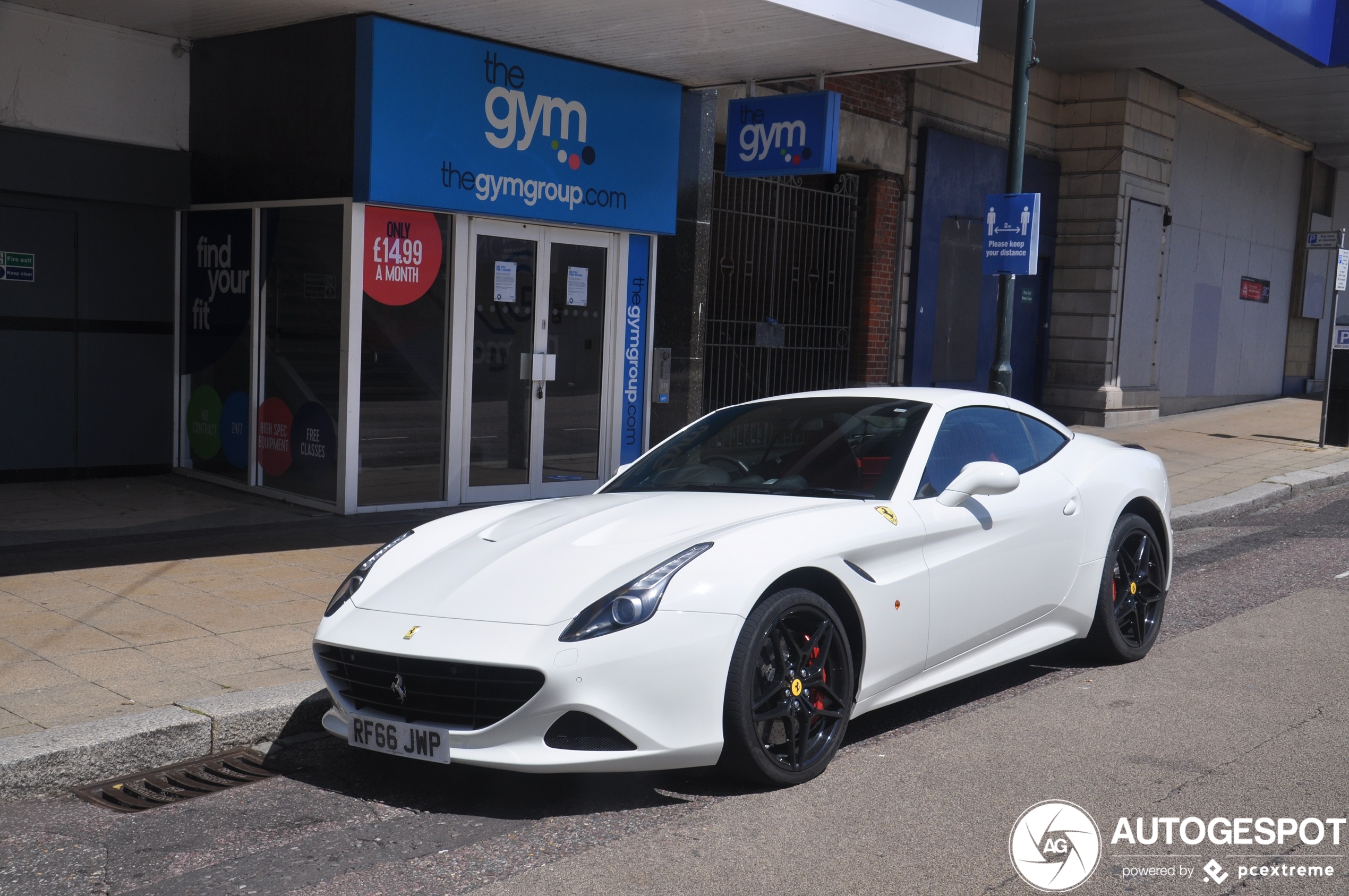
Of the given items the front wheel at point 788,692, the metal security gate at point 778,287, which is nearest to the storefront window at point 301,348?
the metal security gate at point 778,287

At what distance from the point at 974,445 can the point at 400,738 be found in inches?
114

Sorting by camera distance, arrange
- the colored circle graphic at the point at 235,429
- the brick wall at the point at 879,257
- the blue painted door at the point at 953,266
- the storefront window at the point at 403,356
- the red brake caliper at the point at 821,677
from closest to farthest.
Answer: the red brake caliper at the point at 821,677, the storefront window at the point at 403,356, the colored circle graphic at the point at 235,429, the brick wall at the point at 879,257, the blue painted door at the point at 953,266

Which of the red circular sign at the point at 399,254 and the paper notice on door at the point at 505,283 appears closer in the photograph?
the red circular sign at the point at 399,254

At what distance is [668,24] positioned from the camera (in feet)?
30.6

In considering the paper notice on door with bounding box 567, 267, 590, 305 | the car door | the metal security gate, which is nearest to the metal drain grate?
the car door

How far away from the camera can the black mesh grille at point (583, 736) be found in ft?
13.4

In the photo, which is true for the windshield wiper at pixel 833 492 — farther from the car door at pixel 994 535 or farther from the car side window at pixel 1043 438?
the car side window at pixel 1043 438

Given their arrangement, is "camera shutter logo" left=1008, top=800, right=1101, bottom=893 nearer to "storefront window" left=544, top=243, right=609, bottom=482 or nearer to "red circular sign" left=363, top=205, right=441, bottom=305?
"red circular sign" left=363, top=205, right=441, bottom=305

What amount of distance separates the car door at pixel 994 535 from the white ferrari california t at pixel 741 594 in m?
0.01

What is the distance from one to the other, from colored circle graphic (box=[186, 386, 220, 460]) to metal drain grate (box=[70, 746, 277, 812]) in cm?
632

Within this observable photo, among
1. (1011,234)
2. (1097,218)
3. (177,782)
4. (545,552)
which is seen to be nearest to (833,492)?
(545,552)

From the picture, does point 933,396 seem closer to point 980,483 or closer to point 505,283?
point 980,483

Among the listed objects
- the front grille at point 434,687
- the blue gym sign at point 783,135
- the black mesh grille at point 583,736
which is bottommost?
the black mesh grille at point 583,736

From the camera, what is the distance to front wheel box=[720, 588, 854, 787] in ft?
13.9
